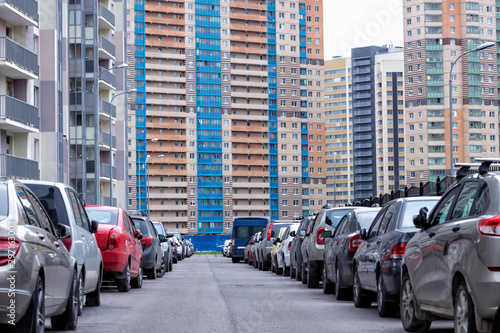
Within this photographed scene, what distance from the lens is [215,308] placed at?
14234mm

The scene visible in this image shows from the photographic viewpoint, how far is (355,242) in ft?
50.6

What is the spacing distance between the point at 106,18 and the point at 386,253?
64725mm

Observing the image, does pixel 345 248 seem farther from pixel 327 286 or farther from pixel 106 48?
pixel 106 48

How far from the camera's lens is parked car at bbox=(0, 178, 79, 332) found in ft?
25.5

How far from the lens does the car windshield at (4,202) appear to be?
813 centimetres

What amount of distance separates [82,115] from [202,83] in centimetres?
8468

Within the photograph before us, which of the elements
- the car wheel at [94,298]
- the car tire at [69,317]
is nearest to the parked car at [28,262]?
the car tire at [69,317]

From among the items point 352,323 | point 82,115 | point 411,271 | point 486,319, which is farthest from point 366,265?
point 82,115

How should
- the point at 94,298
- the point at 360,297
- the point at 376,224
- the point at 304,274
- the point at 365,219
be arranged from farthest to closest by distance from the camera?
the point at 304,274
the point at 365,219
the point at 94,298
the point at 360,297
the point at 376,224

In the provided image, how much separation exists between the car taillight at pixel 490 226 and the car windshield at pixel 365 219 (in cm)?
806

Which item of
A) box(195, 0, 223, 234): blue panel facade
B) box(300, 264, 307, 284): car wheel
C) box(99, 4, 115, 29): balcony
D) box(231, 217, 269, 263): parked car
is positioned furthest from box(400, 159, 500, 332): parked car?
box(195, 0, 223, 234): blue panel facade

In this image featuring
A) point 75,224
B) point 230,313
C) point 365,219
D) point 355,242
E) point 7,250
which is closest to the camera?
point 7,250

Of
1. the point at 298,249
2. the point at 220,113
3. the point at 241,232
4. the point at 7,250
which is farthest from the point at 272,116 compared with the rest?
the point at 7,250

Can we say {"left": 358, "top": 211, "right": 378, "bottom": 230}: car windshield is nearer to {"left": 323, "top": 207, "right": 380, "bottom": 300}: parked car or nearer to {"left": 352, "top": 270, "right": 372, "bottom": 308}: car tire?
{"left": 323, "top": 207, "right": 380, "bottom": 300}: parked car
